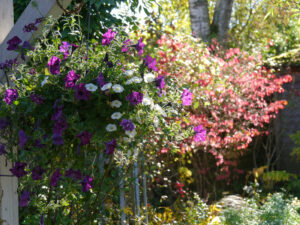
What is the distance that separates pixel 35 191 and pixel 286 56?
212 inches

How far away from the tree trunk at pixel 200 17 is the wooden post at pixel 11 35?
17.4 feet

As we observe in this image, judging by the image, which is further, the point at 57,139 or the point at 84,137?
the point at 84,137

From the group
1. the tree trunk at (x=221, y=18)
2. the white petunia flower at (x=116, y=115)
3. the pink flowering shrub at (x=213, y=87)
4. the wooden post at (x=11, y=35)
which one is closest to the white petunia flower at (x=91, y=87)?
the white petunia flower at (x=116, y=115)

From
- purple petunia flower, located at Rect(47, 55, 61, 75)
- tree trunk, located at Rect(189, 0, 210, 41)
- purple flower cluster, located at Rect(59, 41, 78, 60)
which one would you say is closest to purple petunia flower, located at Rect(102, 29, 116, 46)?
purple flower cluster, located at Rect(59, 41, 78, 60)

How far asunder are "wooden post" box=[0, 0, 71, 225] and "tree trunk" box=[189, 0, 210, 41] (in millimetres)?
5308

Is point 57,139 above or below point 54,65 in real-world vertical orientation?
below

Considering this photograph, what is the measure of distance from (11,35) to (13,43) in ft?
0.53

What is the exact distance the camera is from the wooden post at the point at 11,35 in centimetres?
245

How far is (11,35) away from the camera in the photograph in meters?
2.49

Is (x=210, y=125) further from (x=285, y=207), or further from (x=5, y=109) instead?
(x=5, y=109)

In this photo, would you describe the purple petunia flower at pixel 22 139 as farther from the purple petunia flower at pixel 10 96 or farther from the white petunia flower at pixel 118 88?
the white petunia flower at pixel 118 88

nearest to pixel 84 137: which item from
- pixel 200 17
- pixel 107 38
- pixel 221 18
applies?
pixel 107 38

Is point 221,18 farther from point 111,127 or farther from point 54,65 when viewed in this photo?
point 111,127

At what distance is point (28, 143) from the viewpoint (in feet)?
7.39
